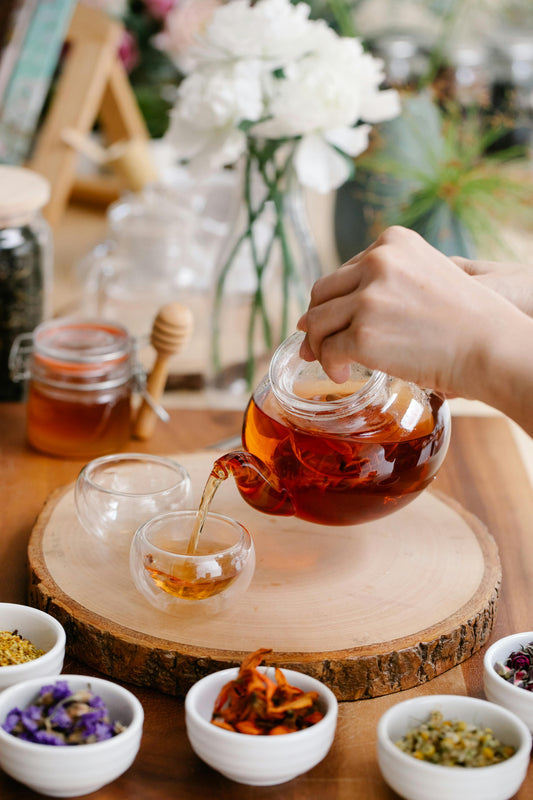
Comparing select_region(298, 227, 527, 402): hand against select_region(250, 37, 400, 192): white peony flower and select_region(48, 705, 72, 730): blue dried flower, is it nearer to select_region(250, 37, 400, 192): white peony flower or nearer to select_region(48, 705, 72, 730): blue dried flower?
select_region(48, 705, 72, 730): blue dried flower

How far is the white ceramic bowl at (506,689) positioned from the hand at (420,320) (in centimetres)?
23

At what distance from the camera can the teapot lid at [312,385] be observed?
1.00 m

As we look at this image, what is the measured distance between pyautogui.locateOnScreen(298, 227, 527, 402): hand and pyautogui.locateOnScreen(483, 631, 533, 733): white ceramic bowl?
0.23 metres

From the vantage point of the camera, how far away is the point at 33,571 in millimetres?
1042

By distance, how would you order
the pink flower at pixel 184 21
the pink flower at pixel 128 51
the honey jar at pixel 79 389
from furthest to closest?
the pink flower at pixel 128 51 < the pink flower at pixel 184 21 < the honey jar at pixel 79 389

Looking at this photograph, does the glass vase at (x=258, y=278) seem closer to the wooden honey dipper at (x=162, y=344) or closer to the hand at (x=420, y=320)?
the wooden honey dipper at (x=162, y=344)

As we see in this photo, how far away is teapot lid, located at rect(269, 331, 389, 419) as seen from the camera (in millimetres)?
1003

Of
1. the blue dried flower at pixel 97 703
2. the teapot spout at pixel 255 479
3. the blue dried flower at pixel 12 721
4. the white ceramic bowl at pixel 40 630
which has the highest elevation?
the teapot spout at pixel 255 479

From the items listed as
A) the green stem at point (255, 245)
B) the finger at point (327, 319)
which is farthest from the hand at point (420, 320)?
the green stem at point (255, 245)

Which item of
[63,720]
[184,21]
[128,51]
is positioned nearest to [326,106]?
[63,720]

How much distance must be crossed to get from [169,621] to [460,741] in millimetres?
316

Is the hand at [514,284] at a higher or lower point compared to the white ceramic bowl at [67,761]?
higher

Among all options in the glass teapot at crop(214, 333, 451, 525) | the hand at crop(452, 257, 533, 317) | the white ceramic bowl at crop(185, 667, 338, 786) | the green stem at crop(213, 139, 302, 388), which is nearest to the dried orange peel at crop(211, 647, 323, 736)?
the white ceramic bowl at crop(185, 667, 338, 786)

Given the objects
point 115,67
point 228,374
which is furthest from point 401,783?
point 115,67
